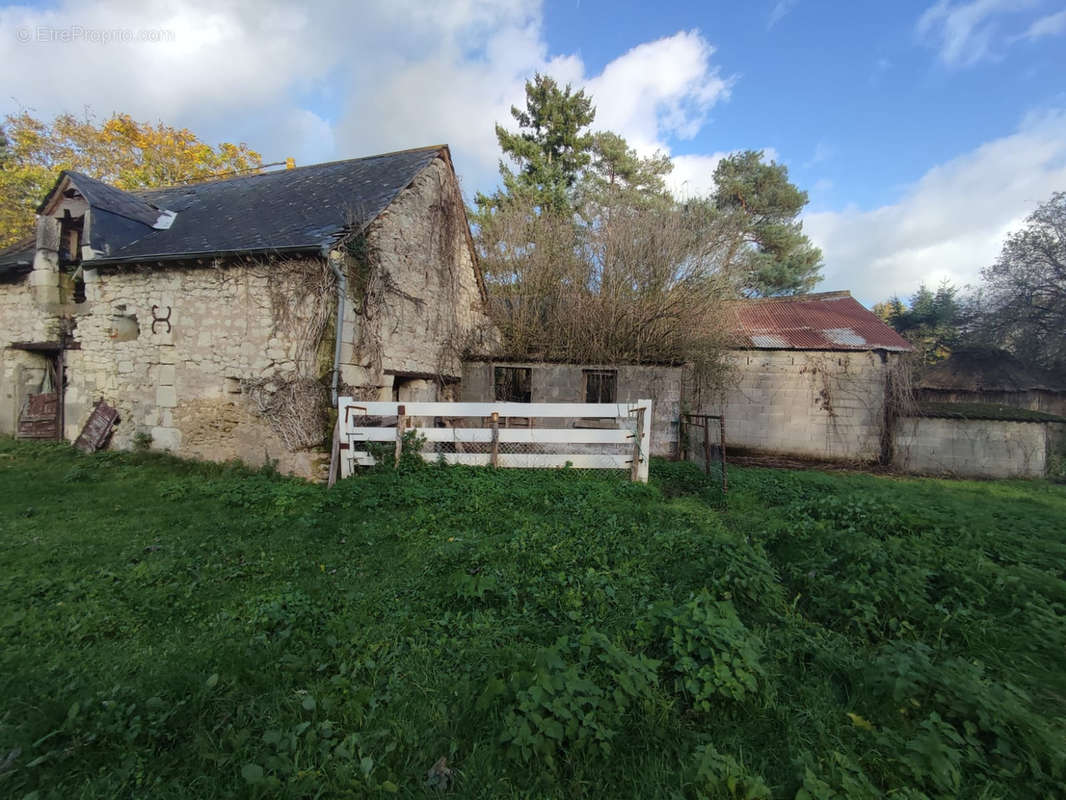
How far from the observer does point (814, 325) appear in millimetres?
15039

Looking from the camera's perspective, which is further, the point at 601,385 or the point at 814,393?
the point at 814,393

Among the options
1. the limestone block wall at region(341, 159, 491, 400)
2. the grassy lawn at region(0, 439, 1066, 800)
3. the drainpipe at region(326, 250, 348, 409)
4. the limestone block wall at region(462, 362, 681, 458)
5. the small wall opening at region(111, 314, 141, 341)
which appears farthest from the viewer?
the limestone block wall at region(462, 362, 681, 458)

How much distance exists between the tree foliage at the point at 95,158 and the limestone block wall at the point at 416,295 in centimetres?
1304

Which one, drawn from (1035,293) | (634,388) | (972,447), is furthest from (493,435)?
(1035,293)

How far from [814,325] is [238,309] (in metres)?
17.0

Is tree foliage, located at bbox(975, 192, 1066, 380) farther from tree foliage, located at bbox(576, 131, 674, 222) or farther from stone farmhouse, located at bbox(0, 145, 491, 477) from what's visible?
stone farmhouse, located at bbox(0, 145, 491, 477)

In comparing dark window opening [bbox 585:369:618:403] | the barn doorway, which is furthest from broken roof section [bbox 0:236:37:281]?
dark window opening [bbox 585:369:618:403]

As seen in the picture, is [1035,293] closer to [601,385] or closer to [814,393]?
[814,393]

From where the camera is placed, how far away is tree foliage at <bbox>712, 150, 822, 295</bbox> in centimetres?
2183

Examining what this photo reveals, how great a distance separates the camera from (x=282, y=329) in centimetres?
754

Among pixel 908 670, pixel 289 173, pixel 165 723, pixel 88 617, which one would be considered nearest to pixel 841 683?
pixel 908 670

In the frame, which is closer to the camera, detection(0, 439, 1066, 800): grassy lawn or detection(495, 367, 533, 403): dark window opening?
detection(0, 439, 1066, 800): grassy lawn

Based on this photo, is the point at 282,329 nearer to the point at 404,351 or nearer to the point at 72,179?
the point at 404,351

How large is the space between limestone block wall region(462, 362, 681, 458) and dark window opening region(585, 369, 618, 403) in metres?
0.14
